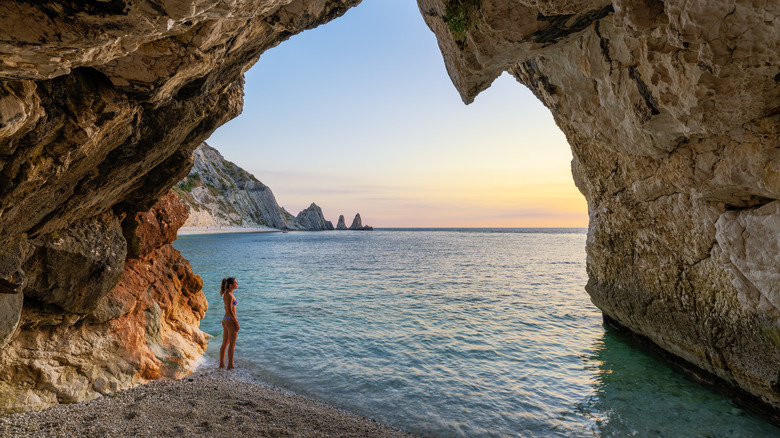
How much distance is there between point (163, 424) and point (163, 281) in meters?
4.81

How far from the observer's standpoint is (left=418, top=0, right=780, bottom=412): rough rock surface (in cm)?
452

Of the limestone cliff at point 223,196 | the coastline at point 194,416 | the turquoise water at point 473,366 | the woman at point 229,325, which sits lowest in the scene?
the turquoise water at point 473,366

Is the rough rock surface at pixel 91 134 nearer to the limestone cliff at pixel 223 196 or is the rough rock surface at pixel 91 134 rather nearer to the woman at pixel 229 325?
the woman at pixel 229 325

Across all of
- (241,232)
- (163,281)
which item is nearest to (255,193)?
(241,232)

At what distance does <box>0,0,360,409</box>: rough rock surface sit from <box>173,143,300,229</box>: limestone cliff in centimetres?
8449

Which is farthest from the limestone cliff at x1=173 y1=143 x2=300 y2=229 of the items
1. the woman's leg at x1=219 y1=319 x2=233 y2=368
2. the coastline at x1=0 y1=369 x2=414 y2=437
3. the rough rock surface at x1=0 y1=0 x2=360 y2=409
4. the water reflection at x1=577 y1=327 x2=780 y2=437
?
the water reflection at x1=577 y1=327 x2=780 y2=437

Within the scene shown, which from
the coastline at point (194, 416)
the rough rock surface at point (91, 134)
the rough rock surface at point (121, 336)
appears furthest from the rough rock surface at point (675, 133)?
the rough rock surface at point (121, 336)

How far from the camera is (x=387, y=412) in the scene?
728cm

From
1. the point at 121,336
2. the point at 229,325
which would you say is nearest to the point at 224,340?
the point at 229,325

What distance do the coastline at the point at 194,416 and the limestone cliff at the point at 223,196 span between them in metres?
85.6

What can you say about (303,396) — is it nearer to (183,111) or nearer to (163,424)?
(163,424)

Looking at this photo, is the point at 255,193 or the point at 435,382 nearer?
the point at 435,382

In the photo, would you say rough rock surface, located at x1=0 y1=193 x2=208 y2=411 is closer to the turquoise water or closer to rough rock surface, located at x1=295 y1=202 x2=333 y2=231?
the turquoise water

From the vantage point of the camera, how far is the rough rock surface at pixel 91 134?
2645 millimetres
